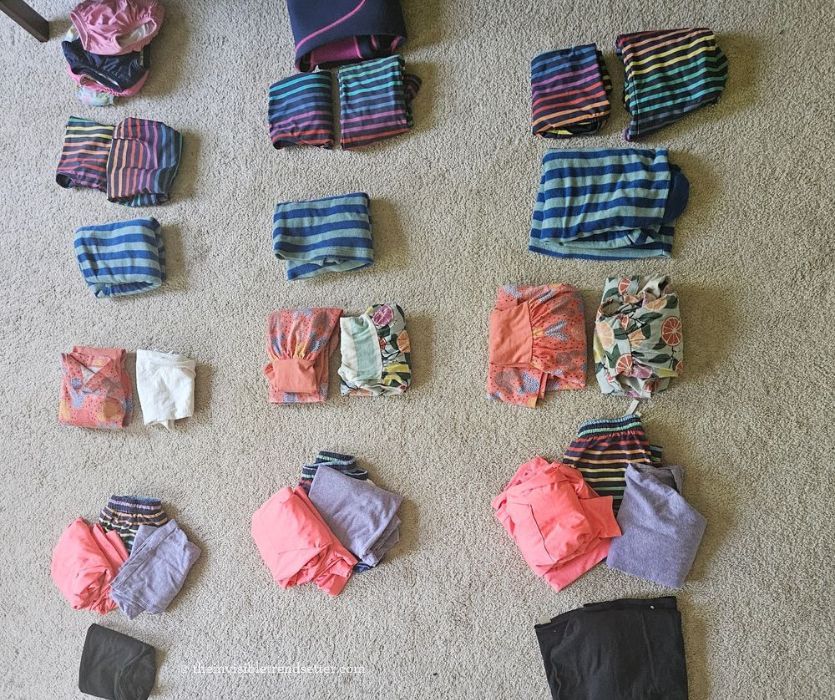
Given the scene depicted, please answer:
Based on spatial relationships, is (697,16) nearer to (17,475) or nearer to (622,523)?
(622,523)

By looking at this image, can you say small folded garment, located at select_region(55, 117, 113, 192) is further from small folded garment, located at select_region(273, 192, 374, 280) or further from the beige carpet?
small folded garment, located at select_region(273, 192, 374, 280)

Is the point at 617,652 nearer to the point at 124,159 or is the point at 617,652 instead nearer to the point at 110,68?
the point at 124,159

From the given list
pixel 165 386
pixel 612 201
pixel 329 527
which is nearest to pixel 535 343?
pixel 612 201

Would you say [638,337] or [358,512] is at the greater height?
[638,337]

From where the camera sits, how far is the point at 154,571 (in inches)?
52.8

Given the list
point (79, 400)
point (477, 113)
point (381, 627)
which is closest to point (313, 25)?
point (477, 113)

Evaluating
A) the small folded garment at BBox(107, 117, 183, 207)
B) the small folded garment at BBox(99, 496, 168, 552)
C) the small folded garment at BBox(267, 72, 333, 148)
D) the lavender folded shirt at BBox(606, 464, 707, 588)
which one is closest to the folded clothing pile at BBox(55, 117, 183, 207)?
the small folded garment at BBox(107, 117, 183, 207)

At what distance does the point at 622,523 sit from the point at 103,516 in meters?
Result: 1.25

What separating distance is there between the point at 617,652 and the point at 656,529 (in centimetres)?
27

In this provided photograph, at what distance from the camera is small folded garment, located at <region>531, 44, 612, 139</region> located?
121cm

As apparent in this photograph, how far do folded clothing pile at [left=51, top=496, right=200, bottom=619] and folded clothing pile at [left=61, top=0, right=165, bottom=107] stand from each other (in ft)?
3.50

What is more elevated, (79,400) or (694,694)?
(79,400)

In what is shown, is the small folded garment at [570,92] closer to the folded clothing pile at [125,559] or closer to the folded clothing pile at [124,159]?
the folded clothing pile at [124,159]

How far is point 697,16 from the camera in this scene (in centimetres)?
123
